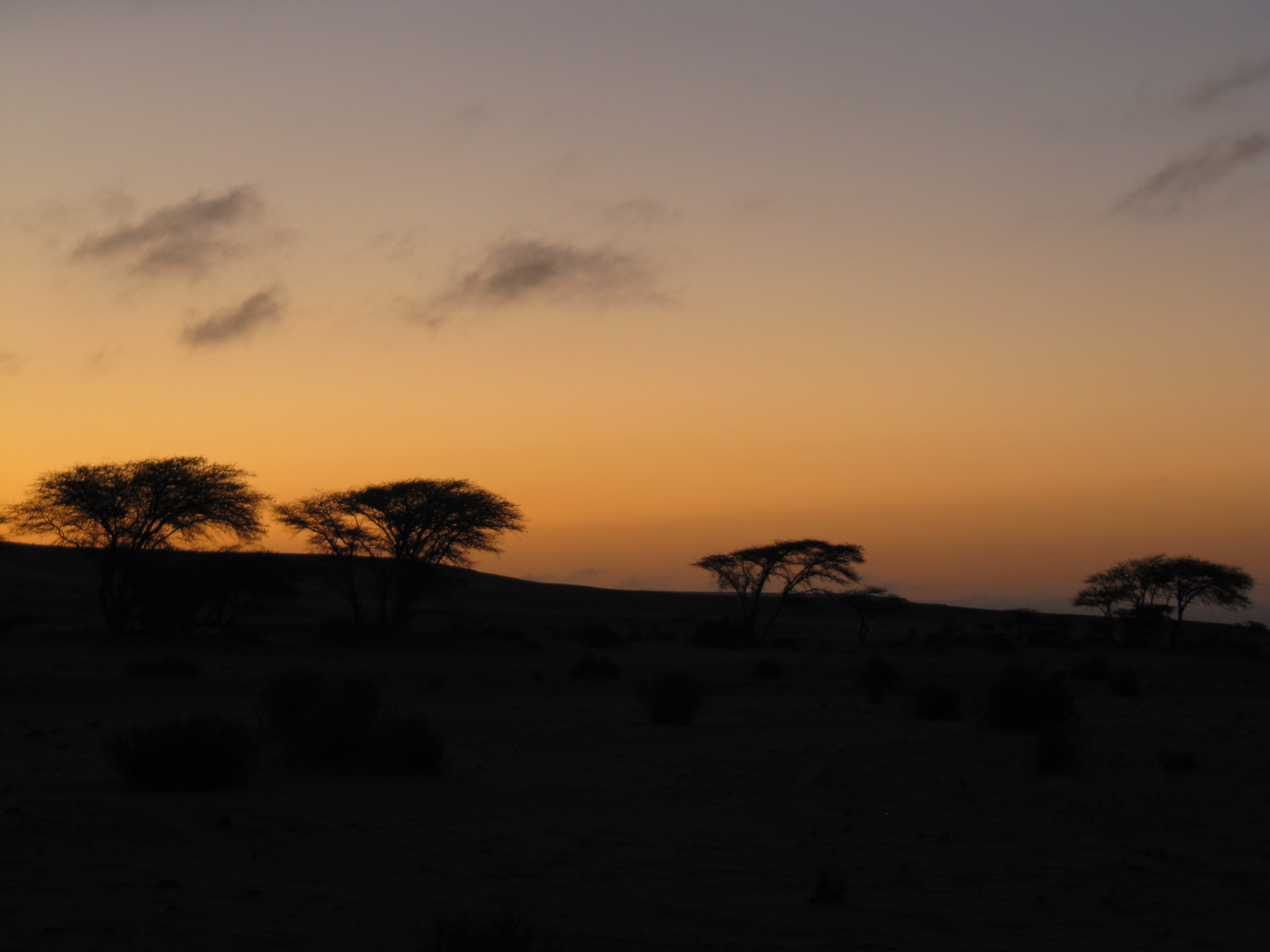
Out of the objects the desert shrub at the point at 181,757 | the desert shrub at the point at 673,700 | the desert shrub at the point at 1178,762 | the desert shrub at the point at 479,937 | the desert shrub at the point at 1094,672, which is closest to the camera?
the desert shrub at the point at 479,937

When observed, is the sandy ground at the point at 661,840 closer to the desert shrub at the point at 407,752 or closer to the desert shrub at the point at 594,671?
A: the desert shrub at the point at 407,752

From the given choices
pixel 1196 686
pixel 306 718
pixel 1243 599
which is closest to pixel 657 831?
pixel 306 718

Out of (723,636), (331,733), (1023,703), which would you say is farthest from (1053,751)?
(723,636)

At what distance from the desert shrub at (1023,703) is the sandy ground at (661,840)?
0.60m

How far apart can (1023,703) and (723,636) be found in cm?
3037

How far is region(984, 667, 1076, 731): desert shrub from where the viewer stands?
66.6ft

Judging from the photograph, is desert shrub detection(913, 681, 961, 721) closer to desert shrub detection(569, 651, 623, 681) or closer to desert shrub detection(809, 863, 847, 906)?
desert shrub detection(569, 651, 623, 681)

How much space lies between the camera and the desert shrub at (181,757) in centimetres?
1144

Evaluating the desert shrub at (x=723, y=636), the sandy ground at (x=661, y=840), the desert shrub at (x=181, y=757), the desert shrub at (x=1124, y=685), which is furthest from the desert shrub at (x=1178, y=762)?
the desert shrub at (x=723, y=636)

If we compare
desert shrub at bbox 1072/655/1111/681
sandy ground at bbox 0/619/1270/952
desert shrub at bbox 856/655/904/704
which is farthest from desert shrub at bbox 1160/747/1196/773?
desert shrub at bbox 1072/655/1111/681

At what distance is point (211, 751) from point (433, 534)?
30416mm

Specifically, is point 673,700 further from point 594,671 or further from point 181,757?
point 594,671

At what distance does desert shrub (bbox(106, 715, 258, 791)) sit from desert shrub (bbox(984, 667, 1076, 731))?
567 inches

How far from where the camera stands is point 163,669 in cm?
2467
